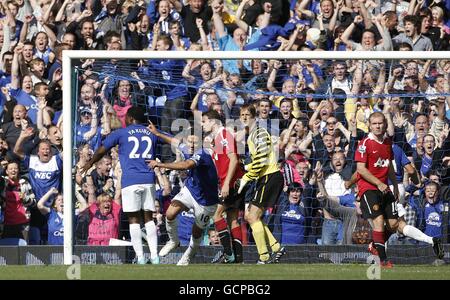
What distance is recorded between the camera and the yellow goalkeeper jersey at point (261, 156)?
1536 centimetres

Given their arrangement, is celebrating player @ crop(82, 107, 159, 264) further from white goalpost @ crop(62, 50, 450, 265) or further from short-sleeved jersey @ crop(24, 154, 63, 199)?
short-sleeved jersey @ crop(24, 154, 63, 199)

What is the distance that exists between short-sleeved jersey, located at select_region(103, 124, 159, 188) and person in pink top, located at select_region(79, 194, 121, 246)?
1084mm

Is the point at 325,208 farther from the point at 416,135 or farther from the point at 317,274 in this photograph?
the point at 317,274

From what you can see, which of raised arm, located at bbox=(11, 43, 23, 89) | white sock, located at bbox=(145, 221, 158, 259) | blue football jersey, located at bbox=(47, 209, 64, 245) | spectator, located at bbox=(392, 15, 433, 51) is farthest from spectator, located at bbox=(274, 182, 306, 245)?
raised arm, located at bbox=(11, 43, 23, 89)

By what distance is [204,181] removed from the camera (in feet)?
51.6

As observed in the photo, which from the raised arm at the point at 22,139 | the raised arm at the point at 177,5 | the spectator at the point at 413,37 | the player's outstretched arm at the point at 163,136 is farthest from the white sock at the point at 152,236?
the spectator at the point at 413,37

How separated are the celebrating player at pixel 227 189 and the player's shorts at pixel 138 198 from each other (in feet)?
2.87

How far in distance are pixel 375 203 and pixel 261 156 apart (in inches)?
59.2

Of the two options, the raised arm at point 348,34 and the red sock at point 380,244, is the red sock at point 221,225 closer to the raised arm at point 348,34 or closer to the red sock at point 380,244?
the red sock at point 380,244

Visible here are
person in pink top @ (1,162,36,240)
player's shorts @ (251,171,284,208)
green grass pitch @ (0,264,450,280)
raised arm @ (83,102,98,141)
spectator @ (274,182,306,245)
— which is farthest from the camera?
person in pink top @ (1,162,36,240)

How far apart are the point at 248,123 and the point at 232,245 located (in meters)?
1.57

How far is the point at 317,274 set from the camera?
42.5 ft

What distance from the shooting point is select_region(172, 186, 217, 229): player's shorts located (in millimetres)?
15602

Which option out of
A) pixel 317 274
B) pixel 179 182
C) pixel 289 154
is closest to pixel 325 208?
pixel 289 154
